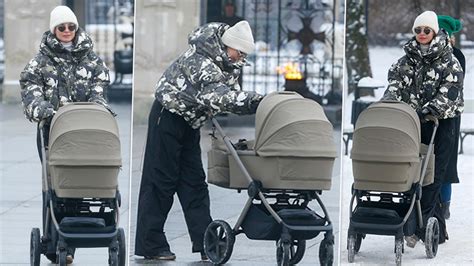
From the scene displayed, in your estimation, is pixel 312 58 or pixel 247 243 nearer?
pixel 247 243

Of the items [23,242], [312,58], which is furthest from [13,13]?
[312,58]

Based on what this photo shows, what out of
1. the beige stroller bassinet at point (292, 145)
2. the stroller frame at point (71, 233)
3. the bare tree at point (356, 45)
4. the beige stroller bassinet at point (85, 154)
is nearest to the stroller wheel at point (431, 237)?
the beige stroller bassinet at point (292, 145)

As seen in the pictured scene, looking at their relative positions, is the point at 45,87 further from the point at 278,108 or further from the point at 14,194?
the point at 14,194

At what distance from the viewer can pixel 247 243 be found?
8.98 meters

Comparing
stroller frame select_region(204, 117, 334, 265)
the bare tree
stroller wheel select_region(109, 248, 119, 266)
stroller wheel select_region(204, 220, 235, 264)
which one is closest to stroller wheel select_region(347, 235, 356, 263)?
stroller frame select_region(204, 117, 334, 265)

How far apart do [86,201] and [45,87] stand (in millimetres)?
698

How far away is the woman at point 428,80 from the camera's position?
8578 millimetres

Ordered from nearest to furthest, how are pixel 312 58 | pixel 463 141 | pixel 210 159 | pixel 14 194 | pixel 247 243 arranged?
pixel 210 159 → pixel 247 243 → pixel 14 194 → pixel 463 141 → pixel 312 58

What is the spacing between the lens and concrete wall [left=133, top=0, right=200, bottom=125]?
27.4ft

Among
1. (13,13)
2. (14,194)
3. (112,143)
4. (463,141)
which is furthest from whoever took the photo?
(463,141)

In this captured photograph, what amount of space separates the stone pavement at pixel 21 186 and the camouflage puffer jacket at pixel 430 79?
5.74 feet

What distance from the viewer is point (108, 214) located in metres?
7.57

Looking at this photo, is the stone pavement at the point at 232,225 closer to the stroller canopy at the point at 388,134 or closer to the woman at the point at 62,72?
the stroller canopy at the point at 388,134

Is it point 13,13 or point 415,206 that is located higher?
point 13,13
